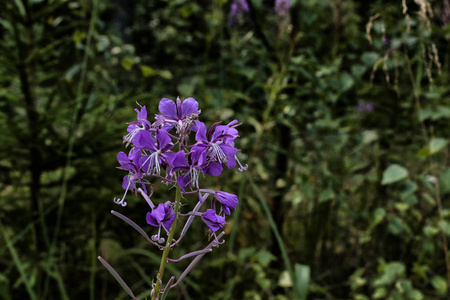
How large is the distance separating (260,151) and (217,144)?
5.41ft

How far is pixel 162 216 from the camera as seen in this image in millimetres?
594

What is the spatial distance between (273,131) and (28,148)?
134 centimetres

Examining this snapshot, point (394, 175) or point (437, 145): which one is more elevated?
point (437, 145)

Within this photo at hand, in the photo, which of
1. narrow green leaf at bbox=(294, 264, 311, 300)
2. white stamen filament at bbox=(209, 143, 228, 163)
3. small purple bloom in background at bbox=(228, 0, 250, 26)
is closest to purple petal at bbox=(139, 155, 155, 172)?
white stamen filament at bbox=(209, 143, 228, 163)

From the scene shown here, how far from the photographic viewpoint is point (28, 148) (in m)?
1.74

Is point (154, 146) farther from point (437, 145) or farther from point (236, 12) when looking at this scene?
point (236, 12)

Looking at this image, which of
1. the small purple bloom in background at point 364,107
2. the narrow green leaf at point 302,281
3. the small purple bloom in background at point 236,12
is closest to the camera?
the narrow green leaf at point 302,281

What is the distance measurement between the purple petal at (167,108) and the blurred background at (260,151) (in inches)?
40.1

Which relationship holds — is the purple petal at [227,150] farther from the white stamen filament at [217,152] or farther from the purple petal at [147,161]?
the purple petal at [147,161]

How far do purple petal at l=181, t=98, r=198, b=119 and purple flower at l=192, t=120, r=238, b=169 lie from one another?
32 mm

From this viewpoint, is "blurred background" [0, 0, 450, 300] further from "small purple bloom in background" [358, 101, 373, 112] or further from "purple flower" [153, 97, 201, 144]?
"purple flower" [153, 97, 201, 144]

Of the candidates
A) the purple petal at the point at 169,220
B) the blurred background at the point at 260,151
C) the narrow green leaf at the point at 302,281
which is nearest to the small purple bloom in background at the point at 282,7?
the blurred background at the point at 260,151

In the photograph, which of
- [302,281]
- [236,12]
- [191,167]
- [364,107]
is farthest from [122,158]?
[364,107]

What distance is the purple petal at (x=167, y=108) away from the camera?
0.64m
